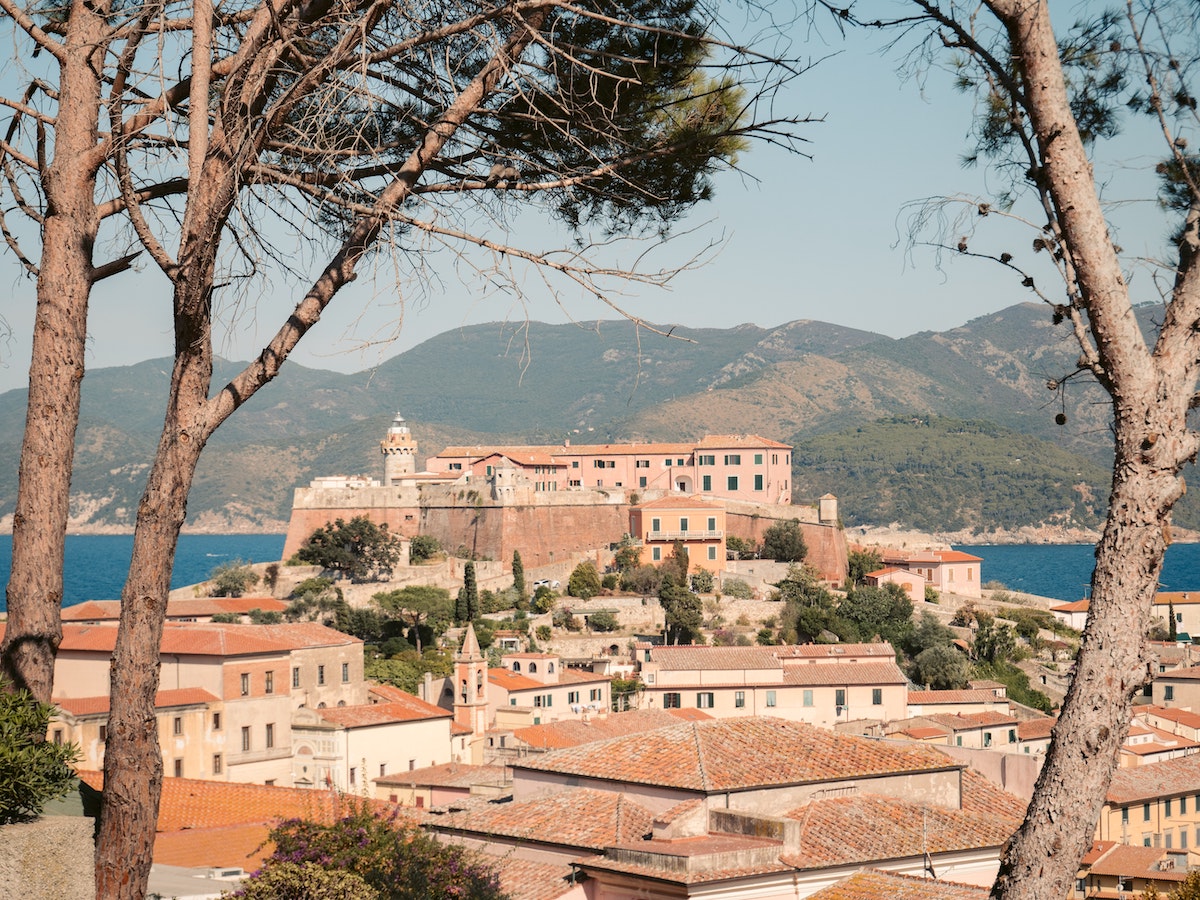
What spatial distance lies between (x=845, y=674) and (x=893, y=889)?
3449 centimetres

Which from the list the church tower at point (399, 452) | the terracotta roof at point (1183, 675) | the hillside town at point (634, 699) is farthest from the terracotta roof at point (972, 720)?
the church tower at point (399, 452)

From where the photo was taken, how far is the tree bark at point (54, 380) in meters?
5.01

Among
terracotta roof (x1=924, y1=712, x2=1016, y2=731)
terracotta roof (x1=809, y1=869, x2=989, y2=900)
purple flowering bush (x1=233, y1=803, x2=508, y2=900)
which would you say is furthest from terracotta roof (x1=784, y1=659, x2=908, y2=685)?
purple flowering bush (x1=233, y1=803, x2=508, y2=900)

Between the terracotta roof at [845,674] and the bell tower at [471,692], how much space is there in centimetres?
1017

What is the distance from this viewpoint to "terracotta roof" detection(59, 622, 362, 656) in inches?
1326

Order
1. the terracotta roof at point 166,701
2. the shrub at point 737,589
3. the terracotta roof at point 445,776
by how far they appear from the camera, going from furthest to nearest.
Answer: the shrub at point 737,589, the terracotta roof at point 166,701, the terracotta roof at point 445,776

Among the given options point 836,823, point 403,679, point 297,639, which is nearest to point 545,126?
point 836,823

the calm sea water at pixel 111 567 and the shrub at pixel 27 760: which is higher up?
the shrub at pixel 27 760

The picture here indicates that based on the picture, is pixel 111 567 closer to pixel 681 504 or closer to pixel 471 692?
pixel 681 504

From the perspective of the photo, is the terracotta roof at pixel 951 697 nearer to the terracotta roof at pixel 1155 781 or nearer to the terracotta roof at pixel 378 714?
the terracotta roof at pixel 1155 781

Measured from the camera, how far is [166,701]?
31.3m

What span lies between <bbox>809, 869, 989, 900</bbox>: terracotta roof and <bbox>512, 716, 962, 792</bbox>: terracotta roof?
251 centimetres

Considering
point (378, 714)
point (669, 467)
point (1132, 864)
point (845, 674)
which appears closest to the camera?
point (1132, 864)

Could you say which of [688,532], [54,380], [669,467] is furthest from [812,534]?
[54,380]
